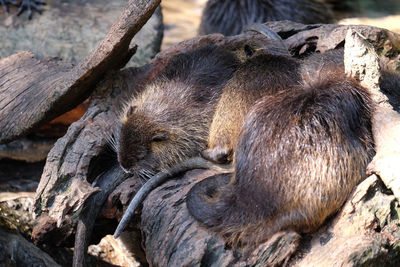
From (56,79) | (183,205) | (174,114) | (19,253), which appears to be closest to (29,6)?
(56,79)

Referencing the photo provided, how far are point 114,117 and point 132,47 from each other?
1.38ft

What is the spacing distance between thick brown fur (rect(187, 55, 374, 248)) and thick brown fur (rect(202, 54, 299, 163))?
0.88 feet

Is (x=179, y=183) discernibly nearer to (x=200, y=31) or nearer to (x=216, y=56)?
(x=216, y=56)

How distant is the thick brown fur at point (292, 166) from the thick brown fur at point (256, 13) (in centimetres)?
222

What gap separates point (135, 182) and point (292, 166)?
955mm

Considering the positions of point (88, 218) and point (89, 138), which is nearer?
point (88, 218)

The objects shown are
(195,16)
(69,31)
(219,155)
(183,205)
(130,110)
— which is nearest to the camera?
(183,205)

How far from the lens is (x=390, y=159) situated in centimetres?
229

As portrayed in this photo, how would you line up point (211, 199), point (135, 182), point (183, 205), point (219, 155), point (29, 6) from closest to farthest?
point (211, 199) → point (183, 205) → point (219, 155) → point (135, 182) → point (29, 6)

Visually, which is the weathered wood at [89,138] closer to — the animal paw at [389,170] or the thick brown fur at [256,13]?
the animal paw at [389,170]

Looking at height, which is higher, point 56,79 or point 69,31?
point 56,79

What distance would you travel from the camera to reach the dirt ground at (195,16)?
5.79 meters

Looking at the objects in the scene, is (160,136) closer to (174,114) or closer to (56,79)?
(174,114)

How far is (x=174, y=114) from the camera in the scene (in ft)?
10.1
